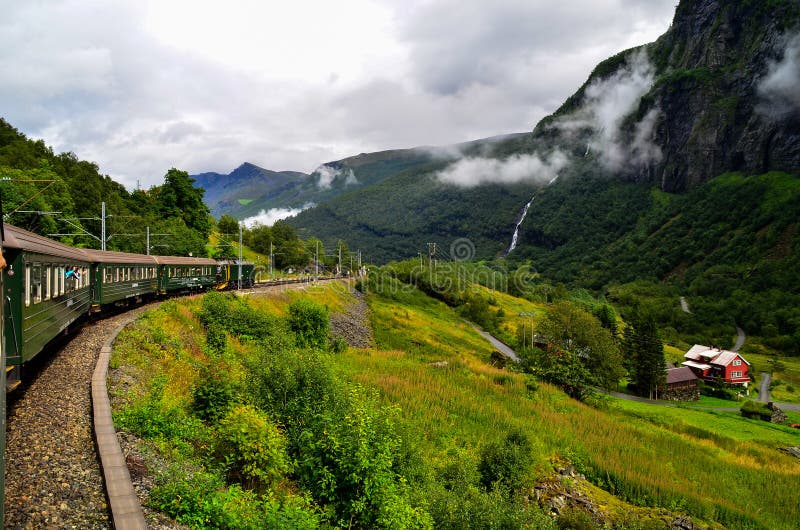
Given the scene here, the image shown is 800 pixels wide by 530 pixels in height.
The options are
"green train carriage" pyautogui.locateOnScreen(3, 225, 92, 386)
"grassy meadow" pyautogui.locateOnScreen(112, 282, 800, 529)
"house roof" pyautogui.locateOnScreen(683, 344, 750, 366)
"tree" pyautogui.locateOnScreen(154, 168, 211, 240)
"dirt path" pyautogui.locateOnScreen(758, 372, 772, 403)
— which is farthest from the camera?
"tree" pyautogui.locateOnScreen(154, 168, 211, 240)

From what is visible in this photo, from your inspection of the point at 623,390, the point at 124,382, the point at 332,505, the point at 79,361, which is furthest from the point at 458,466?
the point at 623,390

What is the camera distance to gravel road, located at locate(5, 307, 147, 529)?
598cm

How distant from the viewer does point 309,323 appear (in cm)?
3397

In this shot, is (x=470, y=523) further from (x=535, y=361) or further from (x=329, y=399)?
(x=535, y=361)

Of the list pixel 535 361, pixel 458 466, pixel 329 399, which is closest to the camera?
pixel 329 399

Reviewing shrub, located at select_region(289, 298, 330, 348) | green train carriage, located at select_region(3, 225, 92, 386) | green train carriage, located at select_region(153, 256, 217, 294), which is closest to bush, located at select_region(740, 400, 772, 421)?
shrub, located at select_region(289, 298, 330, 348)

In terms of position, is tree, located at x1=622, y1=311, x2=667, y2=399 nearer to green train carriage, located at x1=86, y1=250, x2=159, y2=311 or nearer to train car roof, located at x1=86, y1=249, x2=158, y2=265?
green train carriage, located at x1=86, y1=250, x2=159, y2=311

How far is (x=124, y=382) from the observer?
12273 mm

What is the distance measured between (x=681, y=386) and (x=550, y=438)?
49815mm

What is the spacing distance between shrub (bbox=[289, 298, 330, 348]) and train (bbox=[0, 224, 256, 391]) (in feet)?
30.9

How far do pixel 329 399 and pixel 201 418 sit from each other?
4090 millimetres

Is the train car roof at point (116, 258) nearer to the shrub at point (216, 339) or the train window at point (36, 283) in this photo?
the shrub at point (216, 339)

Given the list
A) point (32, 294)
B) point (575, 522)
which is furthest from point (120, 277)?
point (575, 522)

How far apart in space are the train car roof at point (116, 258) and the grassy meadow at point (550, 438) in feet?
11.6
